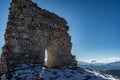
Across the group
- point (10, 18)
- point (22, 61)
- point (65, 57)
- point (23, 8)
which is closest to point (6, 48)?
point (22, 61)

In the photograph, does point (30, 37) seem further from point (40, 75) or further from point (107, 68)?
point (107, 68)

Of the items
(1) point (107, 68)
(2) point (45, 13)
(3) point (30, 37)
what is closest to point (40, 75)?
(3) point (30, 37)

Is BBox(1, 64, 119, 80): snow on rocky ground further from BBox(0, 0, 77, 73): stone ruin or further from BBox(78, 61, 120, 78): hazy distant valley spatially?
BBox(78, 61, 120, 78): hazy distant valley

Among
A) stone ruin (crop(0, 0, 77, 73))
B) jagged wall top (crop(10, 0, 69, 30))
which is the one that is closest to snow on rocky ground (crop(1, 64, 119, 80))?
stone ruin (crop(0, 0, 77, 73))

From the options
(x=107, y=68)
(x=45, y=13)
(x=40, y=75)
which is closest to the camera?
(x=40, y=75)

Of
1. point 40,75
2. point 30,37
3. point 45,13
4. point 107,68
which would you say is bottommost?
point 107,68

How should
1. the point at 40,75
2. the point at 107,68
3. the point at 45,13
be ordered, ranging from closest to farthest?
1. the point at 40,75
2. the point at 45,13
3. the point at 107,68

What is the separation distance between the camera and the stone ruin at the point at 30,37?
33.9 feet

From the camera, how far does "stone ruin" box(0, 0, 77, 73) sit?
33.9 feet

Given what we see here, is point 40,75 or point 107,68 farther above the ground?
point 40,75

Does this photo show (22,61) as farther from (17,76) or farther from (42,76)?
(42,76)

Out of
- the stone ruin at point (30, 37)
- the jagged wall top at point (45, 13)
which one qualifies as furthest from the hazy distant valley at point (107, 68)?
the stone ruin at point (30, 37)

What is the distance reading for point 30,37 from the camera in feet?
36.2

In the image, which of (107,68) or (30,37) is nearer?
(30,37)
